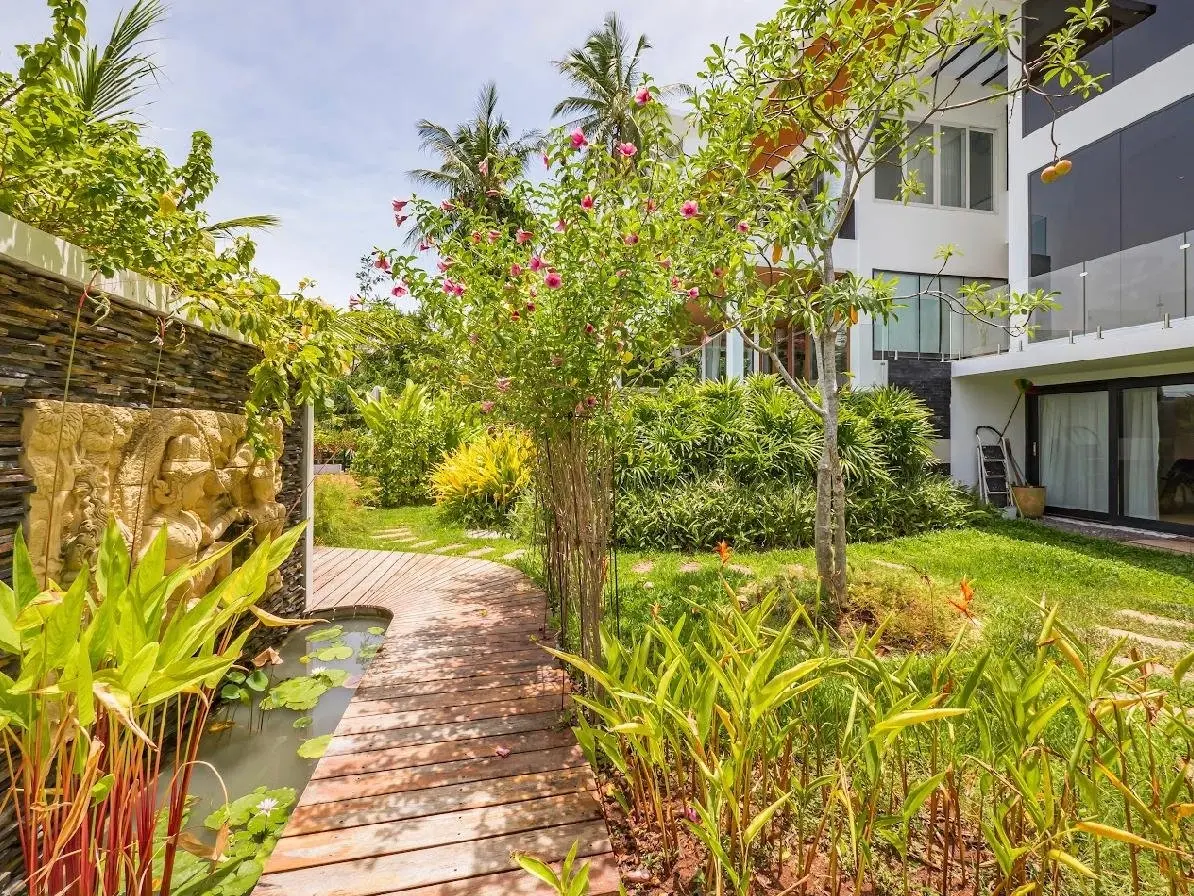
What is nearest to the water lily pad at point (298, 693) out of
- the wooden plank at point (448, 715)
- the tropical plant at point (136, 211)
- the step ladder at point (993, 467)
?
the wooden plank at point (448, 715)

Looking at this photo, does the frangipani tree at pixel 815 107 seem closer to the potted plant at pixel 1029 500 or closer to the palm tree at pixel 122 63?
the palm tree at pixel 122 63

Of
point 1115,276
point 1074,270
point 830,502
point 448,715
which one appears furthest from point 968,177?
point 448,715

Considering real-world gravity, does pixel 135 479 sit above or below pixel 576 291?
below

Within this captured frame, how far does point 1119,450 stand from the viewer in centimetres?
897

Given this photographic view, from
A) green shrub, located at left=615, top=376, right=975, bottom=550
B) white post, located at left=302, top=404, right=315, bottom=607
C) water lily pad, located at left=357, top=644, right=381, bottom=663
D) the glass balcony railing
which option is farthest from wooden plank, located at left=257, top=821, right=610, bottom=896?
the glass balcony railing

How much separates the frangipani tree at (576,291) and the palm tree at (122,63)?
10.4 feet

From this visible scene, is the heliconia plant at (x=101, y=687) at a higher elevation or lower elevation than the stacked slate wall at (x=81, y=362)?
lower

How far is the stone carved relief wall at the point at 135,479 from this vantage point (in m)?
2.13

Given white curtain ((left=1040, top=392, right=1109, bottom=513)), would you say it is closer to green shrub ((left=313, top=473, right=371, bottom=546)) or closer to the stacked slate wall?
green shrub ((left=313, top=473, right=371, bottom=546))

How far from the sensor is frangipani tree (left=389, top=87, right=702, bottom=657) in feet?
8.91

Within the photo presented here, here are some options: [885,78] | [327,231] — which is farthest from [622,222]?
[327,231]

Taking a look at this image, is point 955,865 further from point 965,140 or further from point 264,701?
point 965,140

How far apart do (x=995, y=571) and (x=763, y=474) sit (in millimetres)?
2756

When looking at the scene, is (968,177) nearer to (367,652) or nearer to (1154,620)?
(1154,620)
